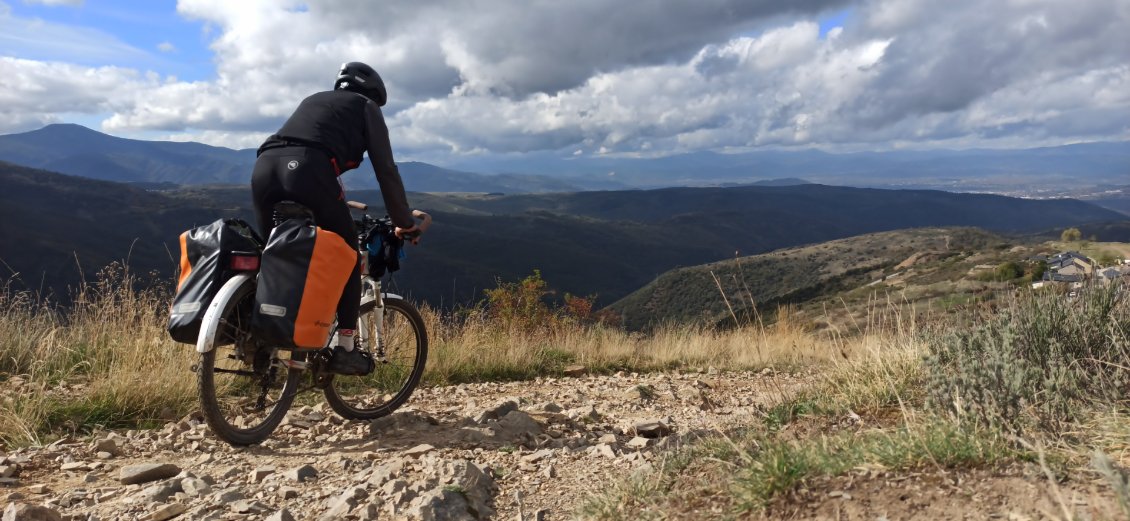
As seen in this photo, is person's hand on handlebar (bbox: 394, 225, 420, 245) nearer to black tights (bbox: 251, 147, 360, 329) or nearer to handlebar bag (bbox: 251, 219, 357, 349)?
black tights (bbox: 251, 147, 360, 329)

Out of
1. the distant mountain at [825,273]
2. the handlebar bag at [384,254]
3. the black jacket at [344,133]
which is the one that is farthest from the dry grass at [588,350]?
the distant mountain at [825,273]

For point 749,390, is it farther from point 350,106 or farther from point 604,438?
point 350,106

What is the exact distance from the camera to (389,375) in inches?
194

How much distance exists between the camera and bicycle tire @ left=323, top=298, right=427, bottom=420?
4.04 m

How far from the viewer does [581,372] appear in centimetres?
588

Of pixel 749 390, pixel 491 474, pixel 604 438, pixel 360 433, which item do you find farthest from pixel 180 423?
pixel 749 390

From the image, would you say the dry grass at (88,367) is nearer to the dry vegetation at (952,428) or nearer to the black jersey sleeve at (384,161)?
the black jersey sleeve at (384,161)

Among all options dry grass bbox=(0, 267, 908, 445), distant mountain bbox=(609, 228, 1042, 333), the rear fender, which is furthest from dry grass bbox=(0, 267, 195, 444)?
distant mountain bbox=(609, 228, 1042, 333)

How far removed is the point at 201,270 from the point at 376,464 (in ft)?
4.25

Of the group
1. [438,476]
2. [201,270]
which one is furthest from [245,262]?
[438,476]

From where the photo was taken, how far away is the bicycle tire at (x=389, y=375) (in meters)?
4.04

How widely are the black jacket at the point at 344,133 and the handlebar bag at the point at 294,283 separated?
0.47 m

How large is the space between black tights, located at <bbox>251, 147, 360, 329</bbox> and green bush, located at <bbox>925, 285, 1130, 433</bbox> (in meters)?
2.94

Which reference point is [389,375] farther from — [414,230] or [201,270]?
[201,270]
